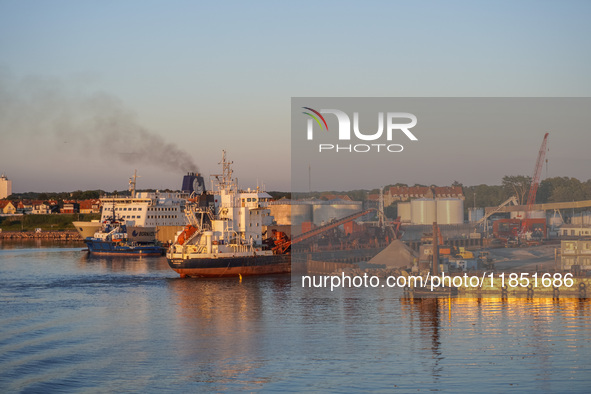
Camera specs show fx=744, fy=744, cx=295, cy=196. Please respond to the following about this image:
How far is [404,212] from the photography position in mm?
65375

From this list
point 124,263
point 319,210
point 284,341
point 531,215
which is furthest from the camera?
point 531,215

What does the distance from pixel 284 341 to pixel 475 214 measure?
166 ft

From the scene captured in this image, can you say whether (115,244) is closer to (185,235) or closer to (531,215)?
(185,235)

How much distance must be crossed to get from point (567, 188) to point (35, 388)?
67.0 metres

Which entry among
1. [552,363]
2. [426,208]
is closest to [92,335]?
[552,363]

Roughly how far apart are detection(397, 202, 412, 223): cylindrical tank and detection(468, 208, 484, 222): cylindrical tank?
7954 mm

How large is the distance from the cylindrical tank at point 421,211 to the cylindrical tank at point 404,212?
62 centimetres

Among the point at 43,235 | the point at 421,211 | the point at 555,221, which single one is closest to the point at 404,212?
Result: the point at 421,211

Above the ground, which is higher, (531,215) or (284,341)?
(531,215)

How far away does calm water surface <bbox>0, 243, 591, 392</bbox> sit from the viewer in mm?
19391

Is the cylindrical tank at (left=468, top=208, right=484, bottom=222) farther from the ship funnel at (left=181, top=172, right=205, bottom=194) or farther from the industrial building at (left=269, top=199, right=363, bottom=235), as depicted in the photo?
the ship funnel at (left=181, top=172, right=205, bottom=194)

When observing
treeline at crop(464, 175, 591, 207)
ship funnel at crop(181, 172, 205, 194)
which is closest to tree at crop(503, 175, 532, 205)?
treeline at crop(464, 175, 591, 207)

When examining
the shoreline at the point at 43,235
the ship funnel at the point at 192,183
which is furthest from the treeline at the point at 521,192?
the shoreline at the point at 43,235

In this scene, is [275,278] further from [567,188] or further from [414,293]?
[567,188]
